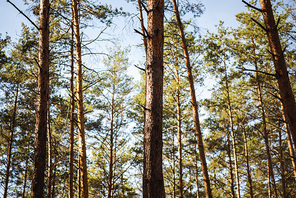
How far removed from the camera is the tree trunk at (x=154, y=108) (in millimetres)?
2842

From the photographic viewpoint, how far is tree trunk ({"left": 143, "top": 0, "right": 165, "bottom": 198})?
284 cm

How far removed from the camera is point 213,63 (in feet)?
39.7

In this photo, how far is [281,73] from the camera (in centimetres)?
363

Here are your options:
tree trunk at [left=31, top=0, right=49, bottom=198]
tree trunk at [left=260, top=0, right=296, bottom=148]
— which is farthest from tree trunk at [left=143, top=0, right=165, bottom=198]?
tree trunk at [left=31, top=0, right=49, bottom=198]

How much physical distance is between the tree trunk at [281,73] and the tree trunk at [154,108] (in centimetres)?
191

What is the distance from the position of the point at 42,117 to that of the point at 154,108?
2.36 metres

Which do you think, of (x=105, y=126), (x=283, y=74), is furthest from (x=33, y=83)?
(x=283, y=74)

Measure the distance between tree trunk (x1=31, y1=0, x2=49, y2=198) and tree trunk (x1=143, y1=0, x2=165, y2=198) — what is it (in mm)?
2155

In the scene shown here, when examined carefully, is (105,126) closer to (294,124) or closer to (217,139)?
(217,139)

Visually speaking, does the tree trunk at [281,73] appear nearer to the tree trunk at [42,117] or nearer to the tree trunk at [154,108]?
the tree trunk at [154,108]

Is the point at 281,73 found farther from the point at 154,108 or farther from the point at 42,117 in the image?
the point at 42,117

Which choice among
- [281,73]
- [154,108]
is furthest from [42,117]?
[281,73]

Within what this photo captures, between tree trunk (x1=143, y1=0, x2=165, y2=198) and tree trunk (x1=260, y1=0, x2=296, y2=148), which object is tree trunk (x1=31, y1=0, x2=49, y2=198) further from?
tree trunk (x1=260, y1=0, x2=296, y2=148)

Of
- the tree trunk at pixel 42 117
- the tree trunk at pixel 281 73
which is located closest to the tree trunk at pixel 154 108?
the tree trunk at pixel 281 73
